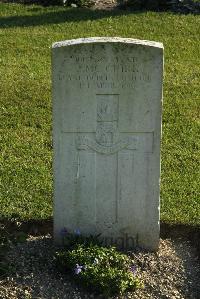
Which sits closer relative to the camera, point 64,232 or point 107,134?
point 107,134

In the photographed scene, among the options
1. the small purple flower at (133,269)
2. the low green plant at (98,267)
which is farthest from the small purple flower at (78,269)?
the small purple flower at (133,269)

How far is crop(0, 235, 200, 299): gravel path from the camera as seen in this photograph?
17.2 feet

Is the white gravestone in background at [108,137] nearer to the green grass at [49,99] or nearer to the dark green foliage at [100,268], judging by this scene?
the dark green foliage at [100,268]

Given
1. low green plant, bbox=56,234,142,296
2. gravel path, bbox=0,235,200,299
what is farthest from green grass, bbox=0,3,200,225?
low green plant, bbox=56,234,142,296

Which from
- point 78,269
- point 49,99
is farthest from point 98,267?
point 49,99

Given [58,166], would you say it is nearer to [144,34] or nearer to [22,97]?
[22,97]

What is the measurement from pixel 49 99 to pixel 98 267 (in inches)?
162

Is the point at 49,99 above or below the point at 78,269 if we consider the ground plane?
above

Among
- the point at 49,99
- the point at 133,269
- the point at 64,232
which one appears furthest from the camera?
the point at 49,99

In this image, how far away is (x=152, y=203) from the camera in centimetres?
558

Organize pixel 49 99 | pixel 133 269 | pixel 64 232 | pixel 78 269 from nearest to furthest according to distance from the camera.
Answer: pixel 78 269, pixel 133 269, pixel 64 232, pixel 49 99

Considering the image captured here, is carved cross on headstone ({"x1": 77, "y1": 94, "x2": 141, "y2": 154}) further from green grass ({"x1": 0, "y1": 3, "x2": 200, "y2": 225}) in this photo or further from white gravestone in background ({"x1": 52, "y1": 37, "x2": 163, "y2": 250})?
green grass ({"x1": 0, "y1": 3, "x2": 200, "y2": 225})

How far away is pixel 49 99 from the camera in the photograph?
29.4 ft

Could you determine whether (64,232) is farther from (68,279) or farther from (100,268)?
(100,268)
